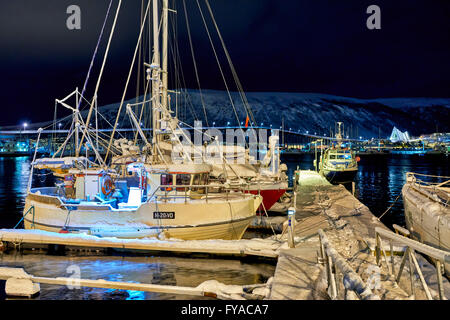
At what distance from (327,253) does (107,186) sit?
11.6 meters

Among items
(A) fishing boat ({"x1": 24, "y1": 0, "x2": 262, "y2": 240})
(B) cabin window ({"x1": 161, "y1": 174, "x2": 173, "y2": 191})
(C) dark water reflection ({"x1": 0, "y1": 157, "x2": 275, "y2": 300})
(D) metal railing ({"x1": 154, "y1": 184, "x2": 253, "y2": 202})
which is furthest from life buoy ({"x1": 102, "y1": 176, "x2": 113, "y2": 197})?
(C) dark water reflection ({"x1": 0, "y1": 157, "x2": 275, "y2": 300})

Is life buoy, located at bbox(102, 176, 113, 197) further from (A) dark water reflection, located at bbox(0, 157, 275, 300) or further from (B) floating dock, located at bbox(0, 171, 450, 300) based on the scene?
(A) dark water reflection, located at bbox(0, 157, 275, 300)

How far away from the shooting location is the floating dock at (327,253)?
7.79 meters

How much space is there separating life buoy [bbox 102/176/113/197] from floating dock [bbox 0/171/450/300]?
2562 millimetres

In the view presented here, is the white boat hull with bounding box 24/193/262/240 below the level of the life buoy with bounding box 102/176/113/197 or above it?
below

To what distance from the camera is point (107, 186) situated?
1714 cm

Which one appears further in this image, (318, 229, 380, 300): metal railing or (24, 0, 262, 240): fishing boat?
(24, 0, 262, 240): fishing boat

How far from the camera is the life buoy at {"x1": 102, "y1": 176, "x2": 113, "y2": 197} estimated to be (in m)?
16.9

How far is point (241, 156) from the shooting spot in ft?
98.3

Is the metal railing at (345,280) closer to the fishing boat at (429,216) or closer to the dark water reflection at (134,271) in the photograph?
the fishing boat at (429,216)

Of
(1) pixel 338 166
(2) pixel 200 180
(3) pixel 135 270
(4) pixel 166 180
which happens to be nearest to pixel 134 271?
(3) pixel 135 270

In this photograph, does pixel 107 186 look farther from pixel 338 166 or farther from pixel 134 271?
pixel 338 166
